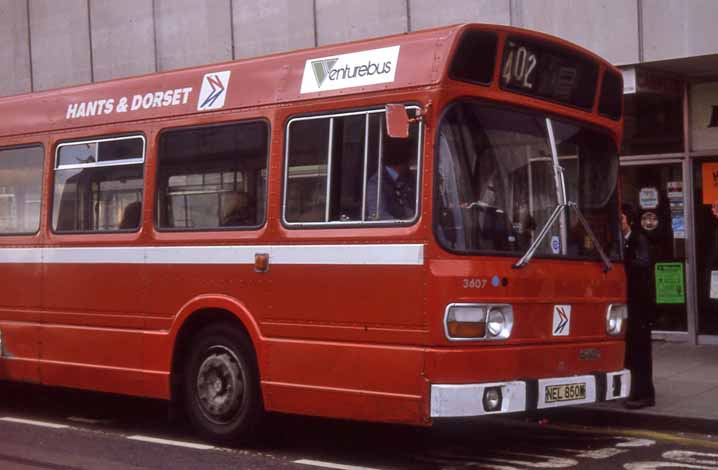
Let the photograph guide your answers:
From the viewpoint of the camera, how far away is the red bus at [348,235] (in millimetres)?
8078

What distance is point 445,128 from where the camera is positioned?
8086 mm

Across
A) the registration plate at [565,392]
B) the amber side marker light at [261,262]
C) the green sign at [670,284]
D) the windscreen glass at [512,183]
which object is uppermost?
the windscreen glass at [512,183]

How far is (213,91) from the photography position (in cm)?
977

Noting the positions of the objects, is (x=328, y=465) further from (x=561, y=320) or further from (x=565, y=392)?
(x=561, y=320)

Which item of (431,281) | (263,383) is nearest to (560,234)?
(431,281)

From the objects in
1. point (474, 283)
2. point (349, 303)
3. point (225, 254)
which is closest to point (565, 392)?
point (474, 283)

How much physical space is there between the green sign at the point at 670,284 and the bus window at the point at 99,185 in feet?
26.5

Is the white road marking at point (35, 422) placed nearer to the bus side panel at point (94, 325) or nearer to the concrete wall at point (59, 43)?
the bus side panel at point (94, 325)

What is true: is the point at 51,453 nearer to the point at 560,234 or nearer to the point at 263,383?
the point at 263,383

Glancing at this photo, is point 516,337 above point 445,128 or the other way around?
the other way around

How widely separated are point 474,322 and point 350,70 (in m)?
2.10

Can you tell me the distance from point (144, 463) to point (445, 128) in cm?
330

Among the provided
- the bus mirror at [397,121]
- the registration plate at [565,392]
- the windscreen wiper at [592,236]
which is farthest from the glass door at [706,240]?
the bus mirror at [397,121]

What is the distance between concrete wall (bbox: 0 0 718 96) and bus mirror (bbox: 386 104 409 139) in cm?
708
